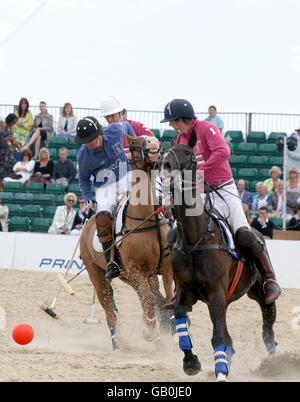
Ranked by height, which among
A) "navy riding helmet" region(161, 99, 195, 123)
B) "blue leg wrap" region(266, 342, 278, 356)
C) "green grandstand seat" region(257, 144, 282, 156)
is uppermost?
"navy riding helmet" region(161, 99, 195, 123)

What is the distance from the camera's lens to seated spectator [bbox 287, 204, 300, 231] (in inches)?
494

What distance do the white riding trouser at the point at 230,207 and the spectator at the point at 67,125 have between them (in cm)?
1058

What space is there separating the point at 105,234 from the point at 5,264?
17.1 ft

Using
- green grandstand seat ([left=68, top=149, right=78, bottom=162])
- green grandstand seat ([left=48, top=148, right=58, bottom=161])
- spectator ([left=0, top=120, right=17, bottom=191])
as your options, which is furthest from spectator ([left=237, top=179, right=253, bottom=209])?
spectator ([left=0, top=120, right=17, bottom=191])

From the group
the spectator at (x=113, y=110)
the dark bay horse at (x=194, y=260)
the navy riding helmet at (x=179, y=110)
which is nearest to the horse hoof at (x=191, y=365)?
the dark bay horse at (x=194, y=260)

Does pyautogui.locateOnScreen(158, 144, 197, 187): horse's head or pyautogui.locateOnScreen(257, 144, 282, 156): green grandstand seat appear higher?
pyautogui.locateOnScreen(158, 144, 197, 187): horse's head

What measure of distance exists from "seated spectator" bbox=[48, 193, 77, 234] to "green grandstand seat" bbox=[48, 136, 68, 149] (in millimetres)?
3886

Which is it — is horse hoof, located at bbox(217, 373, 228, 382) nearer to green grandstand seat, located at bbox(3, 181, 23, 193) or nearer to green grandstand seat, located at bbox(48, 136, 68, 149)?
green grandstand seat, located at bbox(3, 181, 23, 193)

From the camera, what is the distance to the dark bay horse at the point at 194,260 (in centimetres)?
570

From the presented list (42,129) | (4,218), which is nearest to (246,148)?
(42,129)

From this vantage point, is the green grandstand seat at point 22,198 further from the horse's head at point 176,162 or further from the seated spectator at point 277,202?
the horse's head at point 176,162
